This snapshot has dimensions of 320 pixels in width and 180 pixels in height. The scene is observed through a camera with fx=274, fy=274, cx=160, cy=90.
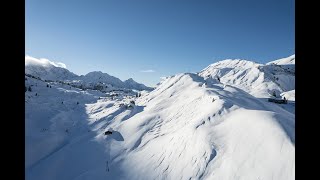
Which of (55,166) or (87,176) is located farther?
(55,166)

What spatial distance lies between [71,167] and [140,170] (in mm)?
4215

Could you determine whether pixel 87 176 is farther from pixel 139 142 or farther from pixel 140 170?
pixel 139 142

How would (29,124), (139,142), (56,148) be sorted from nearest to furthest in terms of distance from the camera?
(139,142) → (56,148) → (29,124)

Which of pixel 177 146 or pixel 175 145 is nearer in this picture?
pixel 177 146

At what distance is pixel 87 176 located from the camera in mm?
14039

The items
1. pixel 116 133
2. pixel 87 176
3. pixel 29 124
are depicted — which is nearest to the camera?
pixel 87 176
